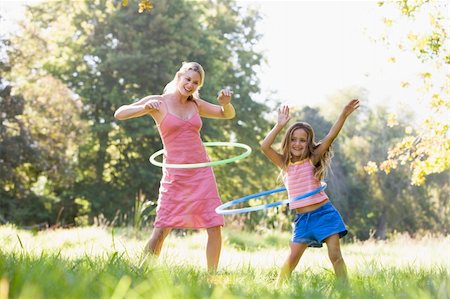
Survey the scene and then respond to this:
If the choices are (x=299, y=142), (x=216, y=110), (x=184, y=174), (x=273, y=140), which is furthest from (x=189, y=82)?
(x=299, y=142)

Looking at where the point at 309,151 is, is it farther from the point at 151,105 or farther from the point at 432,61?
the point at 432,61

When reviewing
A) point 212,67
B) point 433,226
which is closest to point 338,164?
point 433,226

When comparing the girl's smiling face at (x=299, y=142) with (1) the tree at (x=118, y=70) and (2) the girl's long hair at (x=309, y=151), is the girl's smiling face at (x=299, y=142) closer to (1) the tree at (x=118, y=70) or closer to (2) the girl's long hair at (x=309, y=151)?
(2) the girl's long hair at (x=309, y=151)

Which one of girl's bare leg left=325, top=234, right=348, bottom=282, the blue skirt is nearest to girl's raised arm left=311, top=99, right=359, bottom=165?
Result: the blue skirt

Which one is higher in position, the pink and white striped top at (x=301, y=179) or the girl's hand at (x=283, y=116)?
the girl's hand at (x=283, y=116)

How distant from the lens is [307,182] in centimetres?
469

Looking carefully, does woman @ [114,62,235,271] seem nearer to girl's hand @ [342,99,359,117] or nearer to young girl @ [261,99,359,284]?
young girl @ [261,99,359,284]

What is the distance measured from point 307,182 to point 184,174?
0.96 metres

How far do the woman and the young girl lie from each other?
61 centimetres

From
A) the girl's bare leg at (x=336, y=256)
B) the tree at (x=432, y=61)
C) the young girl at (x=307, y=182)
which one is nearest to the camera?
the girl's bare leg at (x=336, y=256)

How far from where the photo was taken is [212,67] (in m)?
23.0

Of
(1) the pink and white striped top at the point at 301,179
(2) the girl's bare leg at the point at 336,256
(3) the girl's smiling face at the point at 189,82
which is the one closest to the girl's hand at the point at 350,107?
(1) the pink and white striped top at the point at 301,179

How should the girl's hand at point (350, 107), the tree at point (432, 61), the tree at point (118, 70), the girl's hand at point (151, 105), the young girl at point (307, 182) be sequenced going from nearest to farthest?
the young girl at point (307, 182) → the girl's hand at point (350, 107) → the girl's hand at point (151, 105) → the tree at point (432, 61) → the tree at point (118, 70)

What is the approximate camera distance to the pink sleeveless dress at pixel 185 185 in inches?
197
